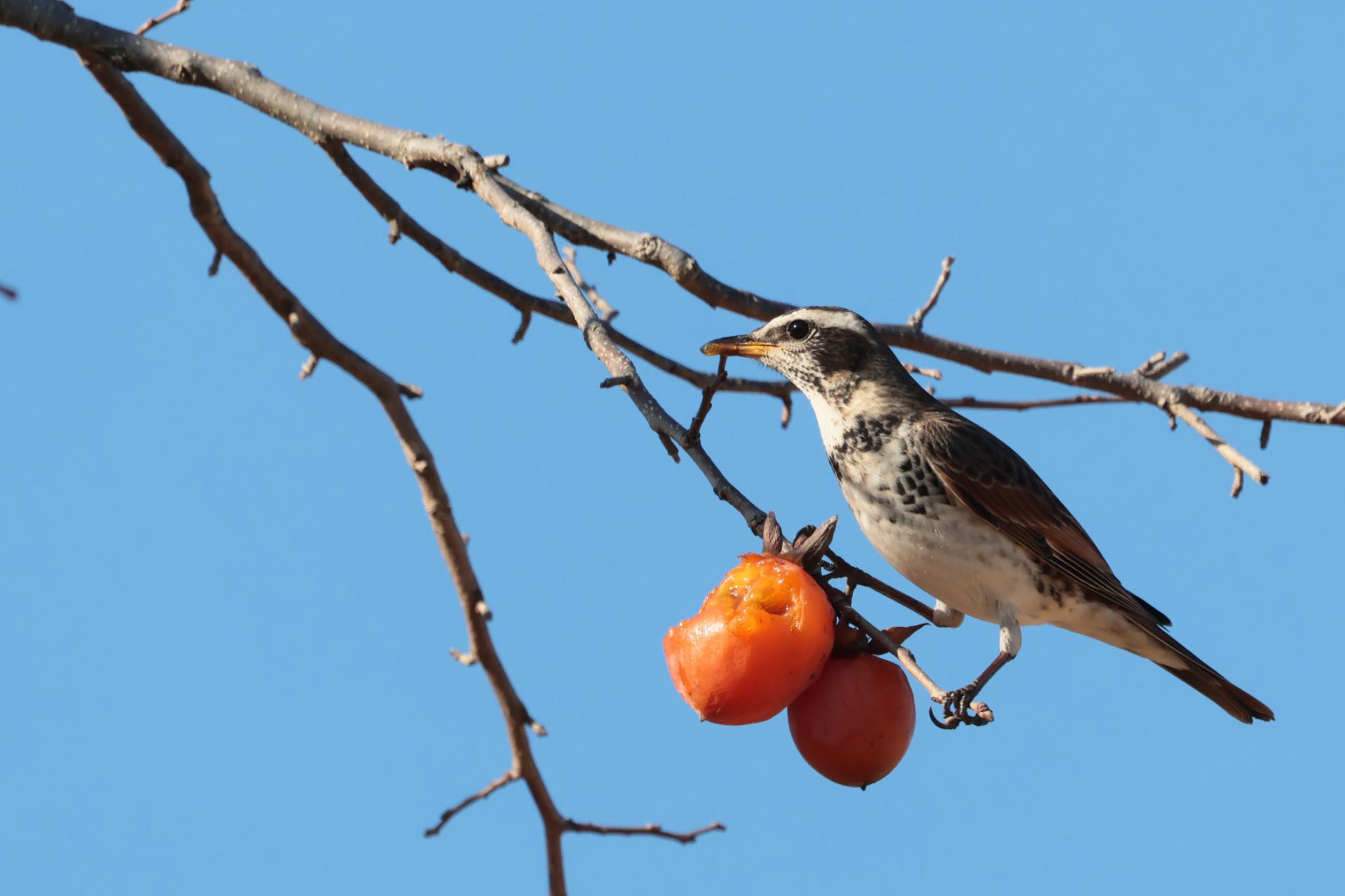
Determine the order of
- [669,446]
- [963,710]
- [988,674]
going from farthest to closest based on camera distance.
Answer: [988,674] → [963,710] → [669,446]

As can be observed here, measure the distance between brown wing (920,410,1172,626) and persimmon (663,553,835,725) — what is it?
2.03 meters

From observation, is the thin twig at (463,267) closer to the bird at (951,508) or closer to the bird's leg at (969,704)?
the bird at (951,508)

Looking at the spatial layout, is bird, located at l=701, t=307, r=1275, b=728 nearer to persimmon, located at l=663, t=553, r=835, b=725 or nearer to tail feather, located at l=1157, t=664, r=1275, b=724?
tail feather, located at l=1157, t=664, r=1275, b=724

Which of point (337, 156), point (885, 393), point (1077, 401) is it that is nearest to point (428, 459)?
point (337, 156)

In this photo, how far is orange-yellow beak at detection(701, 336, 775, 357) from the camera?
538cm

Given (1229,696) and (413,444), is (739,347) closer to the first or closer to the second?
(413,444)

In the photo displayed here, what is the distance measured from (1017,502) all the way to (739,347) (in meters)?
1.41

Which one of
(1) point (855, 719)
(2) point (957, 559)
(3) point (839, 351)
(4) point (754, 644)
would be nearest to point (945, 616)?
(2) point (957, 559)

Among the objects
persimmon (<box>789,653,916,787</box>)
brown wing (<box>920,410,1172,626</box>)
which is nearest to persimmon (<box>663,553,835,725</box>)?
persimmon (<box>789,653,916,787</box>)

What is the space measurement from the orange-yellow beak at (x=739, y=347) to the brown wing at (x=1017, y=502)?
79 centimetres

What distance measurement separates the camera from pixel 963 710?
14.5 feet

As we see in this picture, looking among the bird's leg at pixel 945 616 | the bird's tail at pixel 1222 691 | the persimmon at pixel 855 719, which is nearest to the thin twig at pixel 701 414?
the persimmon at pixel 855 719

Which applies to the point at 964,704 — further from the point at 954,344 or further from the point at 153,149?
the point at 153,149

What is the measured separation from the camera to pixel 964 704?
15.1ft
